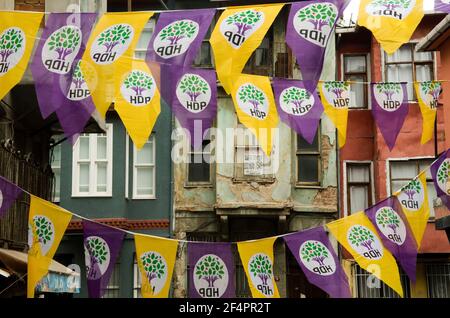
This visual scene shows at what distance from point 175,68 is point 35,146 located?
6075 millimetres

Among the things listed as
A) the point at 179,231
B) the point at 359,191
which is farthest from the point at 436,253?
the point at 179,231

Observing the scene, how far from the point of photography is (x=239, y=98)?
1012cm

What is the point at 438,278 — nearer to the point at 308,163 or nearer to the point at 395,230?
the point at 308,163

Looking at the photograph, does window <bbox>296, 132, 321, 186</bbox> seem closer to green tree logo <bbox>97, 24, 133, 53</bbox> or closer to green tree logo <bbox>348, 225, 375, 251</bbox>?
green tree logo <bbox>348, 225, 375, 251</bbox>

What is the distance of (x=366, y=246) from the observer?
1030 centimetres

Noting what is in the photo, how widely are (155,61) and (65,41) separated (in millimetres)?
1211

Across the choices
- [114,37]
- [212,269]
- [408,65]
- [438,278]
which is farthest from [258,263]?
[408,65]

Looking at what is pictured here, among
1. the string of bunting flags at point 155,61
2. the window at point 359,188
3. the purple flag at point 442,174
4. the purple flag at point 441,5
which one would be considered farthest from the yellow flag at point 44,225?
the window at point 359,188

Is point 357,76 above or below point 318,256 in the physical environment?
above

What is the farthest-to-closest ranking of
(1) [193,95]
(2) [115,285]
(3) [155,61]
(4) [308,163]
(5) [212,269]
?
(4) [308,163] < (2) [115,285] < (5) [212,269] < (1) [193,95] < (3) [155,61]

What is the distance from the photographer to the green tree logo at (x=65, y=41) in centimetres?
1004

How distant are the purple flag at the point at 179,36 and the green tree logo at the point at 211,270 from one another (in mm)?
2745

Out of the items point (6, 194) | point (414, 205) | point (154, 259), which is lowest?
point (154, 259)

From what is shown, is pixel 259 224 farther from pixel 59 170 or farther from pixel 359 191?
pixel 59 170
